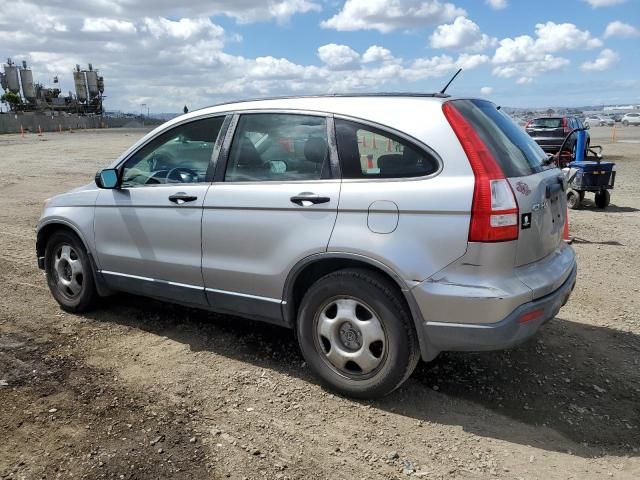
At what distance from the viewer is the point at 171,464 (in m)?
2.88

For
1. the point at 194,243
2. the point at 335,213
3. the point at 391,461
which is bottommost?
the point at 391,461

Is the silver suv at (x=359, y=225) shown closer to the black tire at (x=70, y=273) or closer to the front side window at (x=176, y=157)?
the front side window at (x=176, y=157)

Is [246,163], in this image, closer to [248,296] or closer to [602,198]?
[248,296]

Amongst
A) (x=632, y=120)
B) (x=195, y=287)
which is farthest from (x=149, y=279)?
(x=632, y=120)

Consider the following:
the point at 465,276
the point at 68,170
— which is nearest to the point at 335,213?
the point at 465,276

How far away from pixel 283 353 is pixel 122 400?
3.92 ft

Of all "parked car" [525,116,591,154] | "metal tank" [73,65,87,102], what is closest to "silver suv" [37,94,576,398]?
"parked car" [525,116,591,154]

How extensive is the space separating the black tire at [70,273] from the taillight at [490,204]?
3.42 metres

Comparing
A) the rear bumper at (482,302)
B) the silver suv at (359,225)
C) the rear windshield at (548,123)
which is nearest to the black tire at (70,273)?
the silver suv at (359,225)

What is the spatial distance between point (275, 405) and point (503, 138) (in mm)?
2173

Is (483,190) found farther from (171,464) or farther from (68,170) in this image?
(68,170)

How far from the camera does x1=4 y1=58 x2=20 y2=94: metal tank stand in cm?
8538

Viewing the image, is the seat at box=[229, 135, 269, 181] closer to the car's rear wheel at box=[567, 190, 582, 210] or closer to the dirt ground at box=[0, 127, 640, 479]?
the dirt ground at box=[0, 127, 640, 479]

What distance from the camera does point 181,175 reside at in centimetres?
419
